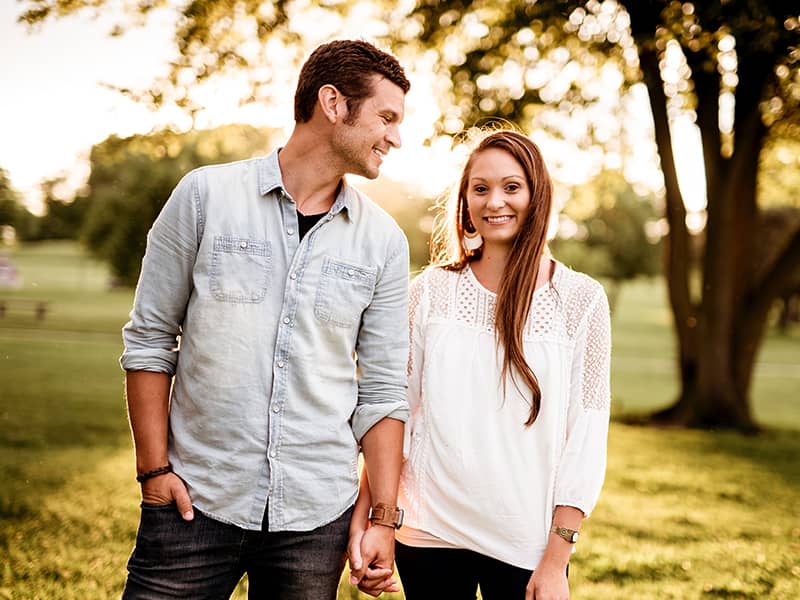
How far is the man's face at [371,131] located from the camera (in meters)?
2.61

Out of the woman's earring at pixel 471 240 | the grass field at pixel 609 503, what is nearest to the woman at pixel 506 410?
the woman's earring at pixel 471 240

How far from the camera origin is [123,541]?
6.08 m

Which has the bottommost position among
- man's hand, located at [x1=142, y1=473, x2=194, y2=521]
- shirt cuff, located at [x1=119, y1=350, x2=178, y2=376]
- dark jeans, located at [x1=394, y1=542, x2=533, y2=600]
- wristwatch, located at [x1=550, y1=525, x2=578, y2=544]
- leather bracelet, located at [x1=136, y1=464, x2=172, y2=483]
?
dark jeans, located at [x1=394, y1=542, x2=533, y2=600]

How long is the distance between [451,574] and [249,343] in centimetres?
104

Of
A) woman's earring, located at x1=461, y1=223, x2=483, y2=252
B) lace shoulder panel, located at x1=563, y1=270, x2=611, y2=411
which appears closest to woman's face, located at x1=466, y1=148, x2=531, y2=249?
woman's earring, located at x1=461, y1=223, x2=483, y2=252

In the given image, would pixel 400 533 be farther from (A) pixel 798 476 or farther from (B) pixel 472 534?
(A) pixel 798 476

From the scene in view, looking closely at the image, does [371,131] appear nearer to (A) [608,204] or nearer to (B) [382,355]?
A: (B) [382,355]

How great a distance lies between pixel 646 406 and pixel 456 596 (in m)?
16.8

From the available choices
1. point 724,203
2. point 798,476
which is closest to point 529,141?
point 798,476

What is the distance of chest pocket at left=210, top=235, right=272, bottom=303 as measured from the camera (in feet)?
8.09

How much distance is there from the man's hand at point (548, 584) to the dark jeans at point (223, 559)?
0.60 metres

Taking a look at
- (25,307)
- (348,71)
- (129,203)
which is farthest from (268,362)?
(25,307)

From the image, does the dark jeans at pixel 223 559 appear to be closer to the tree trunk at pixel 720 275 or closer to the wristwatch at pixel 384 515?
the wristwatch at pixel 384 515

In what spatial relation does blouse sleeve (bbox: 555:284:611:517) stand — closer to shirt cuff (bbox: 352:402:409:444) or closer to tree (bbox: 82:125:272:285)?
shirt cuff (bbox: 352:402:409:444)
